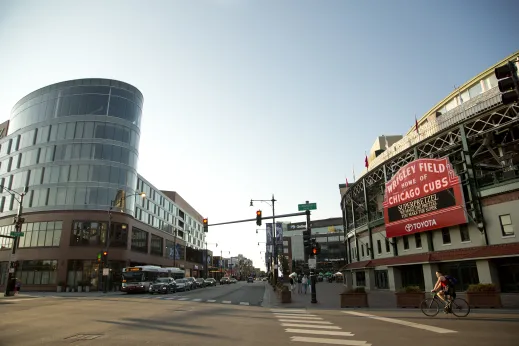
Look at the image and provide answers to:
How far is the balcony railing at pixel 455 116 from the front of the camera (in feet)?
85.1

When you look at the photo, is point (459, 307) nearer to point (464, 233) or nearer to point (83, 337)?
point (83, 337)

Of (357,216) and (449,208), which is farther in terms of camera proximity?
(357,216)

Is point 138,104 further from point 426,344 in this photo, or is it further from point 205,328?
point 426,344

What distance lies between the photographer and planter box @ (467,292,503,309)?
16.7 m

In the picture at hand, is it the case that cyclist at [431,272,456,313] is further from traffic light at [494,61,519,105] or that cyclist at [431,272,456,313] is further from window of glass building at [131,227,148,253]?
window of glass building at [131,227,148,253]

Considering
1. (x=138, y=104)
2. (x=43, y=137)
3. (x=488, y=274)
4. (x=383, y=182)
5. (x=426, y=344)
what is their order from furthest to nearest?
(x=138, y=104) → (x=43, y=137) → (x=383, y=182) → (x=488, y=274) → (x=426, y=344)

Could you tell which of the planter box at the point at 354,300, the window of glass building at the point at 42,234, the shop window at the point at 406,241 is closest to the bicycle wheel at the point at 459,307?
the planter box at the point at 354,300

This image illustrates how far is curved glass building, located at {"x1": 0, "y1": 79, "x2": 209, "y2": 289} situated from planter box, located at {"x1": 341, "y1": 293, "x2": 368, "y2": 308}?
3671 cm

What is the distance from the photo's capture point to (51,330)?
11523 mm

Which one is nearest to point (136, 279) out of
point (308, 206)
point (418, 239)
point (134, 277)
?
point (134, 277)

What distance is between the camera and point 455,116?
2878cm

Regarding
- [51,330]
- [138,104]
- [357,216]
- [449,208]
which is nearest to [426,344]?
[51,330]

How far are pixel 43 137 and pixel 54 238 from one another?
16269mm

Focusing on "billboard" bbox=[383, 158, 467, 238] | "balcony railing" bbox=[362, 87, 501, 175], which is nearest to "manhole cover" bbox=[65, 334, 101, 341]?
"billboard" bbox=[383, 158, 467, 238]
